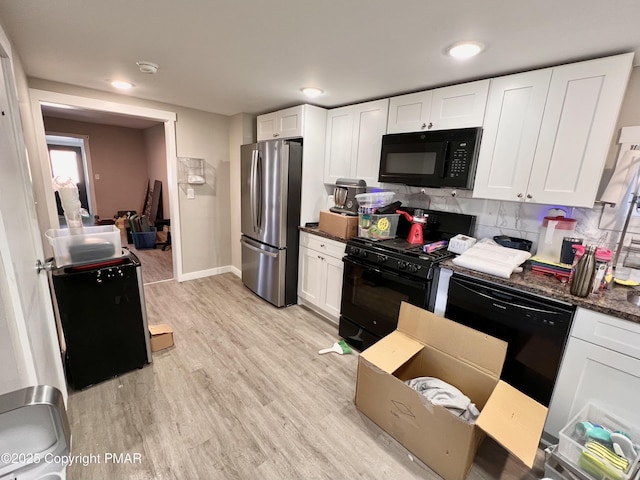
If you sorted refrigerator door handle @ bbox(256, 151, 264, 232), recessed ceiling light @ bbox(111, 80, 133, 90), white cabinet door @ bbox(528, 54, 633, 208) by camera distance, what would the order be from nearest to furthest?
1. white cabinet door @ bbox(528, 54, 633, 208)
2. recessed ceiling light @ bbox(111, 80, 133, 90)
3. refrigerator door handle @ bbox(256, 151, 264, 232)

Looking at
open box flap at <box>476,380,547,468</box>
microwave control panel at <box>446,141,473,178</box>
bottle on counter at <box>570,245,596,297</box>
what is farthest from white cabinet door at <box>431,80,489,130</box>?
open box flap at <box>476,380,547,468</box>

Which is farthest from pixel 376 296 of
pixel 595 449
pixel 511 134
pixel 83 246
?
pixel 83 246

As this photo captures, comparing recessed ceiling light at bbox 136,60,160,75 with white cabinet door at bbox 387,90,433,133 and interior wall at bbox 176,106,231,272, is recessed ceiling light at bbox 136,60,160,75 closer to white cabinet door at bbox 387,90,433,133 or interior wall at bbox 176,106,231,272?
interior wall at bbox 176,106,231,272

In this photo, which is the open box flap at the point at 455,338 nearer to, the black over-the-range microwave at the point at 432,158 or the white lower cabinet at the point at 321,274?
the white lower cabinet at the point at 321,274

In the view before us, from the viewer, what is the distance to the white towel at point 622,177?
167cm

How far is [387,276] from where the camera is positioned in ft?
7.09

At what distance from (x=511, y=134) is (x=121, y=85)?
330 cm

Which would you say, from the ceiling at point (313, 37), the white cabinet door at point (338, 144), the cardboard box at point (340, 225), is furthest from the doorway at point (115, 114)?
the cardboard box at point (340, 225)

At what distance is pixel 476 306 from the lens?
69.8 inches

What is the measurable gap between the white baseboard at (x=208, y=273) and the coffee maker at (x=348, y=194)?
2020mm

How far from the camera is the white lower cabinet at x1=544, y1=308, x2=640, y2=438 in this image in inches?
52.5

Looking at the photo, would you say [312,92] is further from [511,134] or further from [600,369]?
[600,369]

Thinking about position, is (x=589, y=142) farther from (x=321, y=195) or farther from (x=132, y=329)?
(x=132, y=329)

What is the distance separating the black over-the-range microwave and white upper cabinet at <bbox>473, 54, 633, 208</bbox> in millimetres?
86
